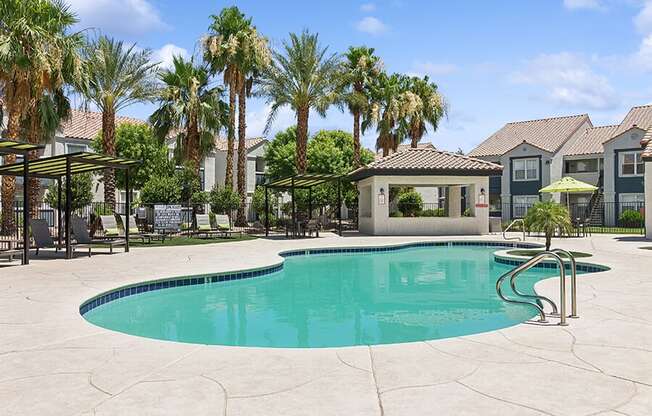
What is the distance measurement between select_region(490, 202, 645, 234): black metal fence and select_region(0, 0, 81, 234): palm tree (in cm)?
2680

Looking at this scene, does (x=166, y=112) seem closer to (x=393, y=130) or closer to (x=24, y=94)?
(x=24, y=94)

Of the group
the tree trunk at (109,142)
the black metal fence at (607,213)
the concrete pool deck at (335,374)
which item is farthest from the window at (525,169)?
the concrete pool deck at (335,374)

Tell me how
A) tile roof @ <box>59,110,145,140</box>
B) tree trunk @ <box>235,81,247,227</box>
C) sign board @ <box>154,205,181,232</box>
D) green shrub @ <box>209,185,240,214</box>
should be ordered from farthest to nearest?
tile roof @ <box>59,110,145,140</box>
tree trunk @ <box>235,81,247,227</box>
green shrub @ <box>209,185,240,214</box>
sign board @ <box>154,205,181,232</box>

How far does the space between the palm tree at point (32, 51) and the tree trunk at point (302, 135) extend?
12.4 meters

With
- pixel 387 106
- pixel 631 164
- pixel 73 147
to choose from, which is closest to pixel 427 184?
pixel 387 106

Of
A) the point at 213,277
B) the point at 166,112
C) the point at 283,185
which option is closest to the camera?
the point at 213,277

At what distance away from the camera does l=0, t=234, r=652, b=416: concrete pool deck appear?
365 cm

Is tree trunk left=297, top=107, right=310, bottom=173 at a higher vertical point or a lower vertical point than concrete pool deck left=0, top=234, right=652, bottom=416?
higher

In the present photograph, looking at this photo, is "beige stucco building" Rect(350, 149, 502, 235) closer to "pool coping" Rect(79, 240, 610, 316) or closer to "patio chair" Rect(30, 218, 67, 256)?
"pool coping" Rect(79, 240, 610, 316)

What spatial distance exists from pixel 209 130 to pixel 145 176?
35.0 ft

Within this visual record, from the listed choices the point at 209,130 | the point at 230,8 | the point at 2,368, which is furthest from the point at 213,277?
the point at 230,8

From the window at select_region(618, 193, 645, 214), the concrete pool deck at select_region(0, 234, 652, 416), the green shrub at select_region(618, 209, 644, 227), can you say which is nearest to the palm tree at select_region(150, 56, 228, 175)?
the concrete pool deck at select_region(0, 234, 652, 416)

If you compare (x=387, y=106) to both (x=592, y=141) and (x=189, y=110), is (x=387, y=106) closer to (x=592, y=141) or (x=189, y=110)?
(x=189, y=110)

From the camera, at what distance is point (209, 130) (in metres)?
28.2
